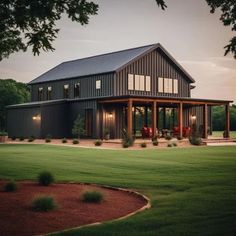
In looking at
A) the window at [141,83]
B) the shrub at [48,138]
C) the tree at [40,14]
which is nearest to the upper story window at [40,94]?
the shrub at [48,138]

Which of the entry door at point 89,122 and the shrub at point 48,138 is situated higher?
the entry door at point 89,122

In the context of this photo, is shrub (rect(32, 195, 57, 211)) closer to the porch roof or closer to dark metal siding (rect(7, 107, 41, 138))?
the porch roof

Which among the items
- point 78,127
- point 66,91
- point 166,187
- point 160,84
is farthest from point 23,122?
point 166,187

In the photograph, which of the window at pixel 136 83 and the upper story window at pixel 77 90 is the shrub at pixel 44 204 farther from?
the upper story window at pixel 77 90

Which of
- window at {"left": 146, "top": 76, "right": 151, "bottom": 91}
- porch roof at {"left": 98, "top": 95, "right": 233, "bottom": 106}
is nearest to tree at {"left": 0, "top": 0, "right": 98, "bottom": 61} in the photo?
porch roof at {"left": 98, "top": 95, "right": 233, "bottom": 106}

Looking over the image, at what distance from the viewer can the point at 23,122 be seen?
42312 millimetres

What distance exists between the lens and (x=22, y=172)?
49.9 feet

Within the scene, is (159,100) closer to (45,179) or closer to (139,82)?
Result: (139,82)

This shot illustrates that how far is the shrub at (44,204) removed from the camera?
8.67 metres

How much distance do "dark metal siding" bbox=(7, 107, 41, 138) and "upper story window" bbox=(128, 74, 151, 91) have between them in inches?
342

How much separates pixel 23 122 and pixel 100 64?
370 inches

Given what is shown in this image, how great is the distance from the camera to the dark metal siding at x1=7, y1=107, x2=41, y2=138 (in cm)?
4000

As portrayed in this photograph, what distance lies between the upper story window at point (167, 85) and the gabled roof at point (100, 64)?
1628 millimetres

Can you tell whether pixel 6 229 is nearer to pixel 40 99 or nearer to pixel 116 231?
pixel 116 231
